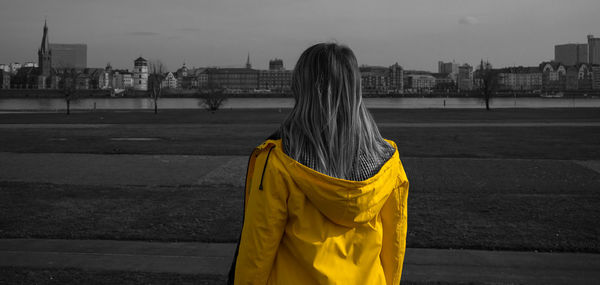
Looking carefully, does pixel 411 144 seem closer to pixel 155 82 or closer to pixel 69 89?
pixel 69 89

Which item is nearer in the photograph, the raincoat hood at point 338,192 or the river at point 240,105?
the raincoat hood at point 338,192

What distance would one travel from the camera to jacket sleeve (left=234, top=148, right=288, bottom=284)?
7.55 feet

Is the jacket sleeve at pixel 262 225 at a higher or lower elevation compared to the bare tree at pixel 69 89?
lower

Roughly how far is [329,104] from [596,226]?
255 inches

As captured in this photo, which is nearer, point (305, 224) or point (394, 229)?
point (305, 224)

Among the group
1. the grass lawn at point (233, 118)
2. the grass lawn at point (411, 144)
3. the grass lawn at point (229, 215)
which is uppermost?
the grass lawn at point (233, 118)

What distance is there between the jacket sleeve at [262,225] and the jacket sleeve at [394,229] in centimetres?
54

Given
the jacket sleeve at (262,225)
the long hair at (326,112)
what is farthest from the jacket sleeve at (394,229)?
the jacket sleeve at (262,225)

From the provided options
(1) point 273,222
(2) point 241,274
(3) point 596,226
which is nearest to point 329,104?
(1) point 273,222

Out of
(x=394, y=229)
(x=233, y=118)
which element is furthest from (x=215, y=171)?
(x=233, y=118)

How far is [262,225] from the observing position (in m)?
2.32

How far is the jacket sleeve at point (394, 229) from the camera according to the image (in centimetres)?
258

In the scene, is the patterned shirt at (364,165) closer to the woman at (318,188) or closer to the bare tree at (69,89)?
the woman at (318,188)

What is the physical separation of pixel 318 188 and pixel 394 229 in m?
0.54
